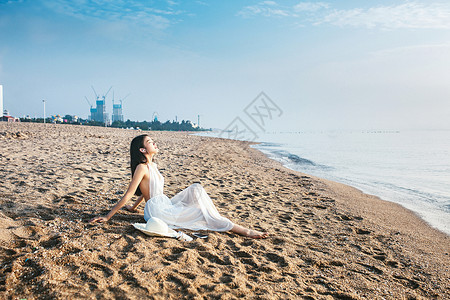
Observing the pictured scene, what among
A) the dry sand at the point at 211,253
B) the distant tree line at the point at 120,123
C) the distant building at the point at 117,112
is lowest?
the dry sand at the point at 211,253

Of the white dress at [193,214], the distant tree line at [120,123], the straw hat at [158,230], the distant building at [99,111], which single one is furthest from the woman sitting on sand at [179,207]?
the distant building at [99,111]

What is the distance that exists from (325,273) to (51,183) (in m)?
4.69

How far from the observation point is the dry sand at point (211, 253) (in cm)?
217

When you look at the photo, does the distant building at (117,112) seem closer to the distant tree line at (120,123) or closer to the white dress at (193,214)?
the distant tree line at (120,123)

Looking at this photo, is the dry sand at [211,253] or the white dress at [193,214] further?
the white dress at [193,214]

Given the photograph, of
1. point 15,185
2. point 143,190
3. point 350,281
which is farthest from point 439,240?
point 15,185

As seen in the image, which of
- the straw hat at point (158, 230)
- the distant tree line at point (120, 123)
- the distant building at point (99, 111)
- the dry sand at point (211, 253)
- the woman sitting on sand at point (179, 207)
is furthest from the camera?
the distant building at point (99, 111)

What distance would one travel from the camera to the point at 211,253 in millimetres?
2846

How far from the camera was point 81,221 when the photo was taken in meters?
3.34

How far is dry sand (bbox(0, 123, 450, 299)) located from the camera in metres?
2.17

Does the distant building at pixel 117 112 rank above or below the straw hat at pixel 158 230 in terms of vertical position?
above

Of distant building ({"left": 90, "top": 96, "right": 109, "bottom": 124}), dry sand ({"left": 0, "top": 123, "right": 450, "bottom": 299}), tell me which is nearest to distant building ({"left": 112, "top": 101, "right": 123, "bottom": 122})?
distant building ({"left": 90, "top": 96, "right": 109, "bottom": 124})

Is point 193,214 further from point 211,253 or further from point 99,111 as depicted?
point 99,111

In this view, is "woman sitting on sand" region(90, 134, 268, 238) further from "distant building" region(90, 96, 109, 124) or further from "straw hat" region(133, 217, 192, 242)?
"distant building" region(90, 96, 109, 124)
